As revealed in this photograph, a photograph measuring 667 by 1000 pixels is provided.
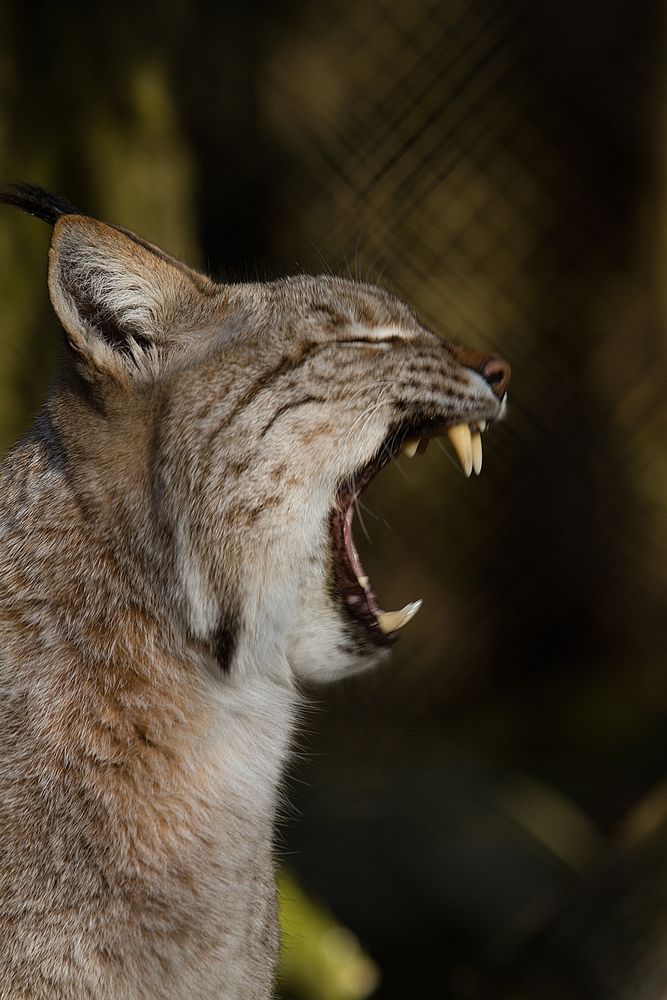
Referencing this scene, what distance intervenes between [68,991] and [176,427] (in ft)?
2.55

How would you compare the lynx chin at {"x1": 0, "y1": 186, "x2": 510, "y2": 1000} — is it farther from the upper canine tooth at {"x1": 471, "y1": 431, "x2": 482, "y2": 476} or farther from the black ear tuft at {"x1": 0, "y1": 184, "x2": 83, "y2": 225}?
the upper canine tooth at {"x1": 471, "y1": 431, "x2": 482, "y2": 476}

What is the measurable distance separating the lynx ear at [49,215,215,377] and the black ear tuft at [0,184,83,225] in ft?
0.40

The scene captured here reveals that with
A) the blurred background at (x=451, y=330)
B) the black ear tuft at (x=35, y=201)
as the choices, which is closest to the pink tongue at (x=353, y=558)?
the black ear tuft at (x=35, y=201)

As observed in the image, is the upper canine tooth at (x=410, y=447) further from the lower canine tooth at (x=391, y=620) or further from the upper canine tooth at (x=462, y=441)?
the lower canine tooth at (x=391, y=620)

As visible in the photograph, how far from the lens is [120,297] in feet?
5.59

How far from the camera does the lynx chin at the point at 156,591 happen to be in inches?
65.4

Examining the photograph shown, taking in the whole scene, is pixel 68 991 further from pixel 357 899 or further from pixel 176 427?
pixel 357 899

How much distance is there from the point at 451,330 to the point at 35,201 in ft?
7.59

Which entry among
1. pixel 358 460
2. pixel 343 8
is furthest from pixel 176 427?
pixel 343 8

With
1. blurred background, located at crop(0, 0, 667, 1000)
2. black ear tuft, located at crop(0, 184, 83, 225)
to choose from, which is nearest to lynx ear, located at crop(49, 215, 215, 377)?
black ear tuft, located at crop(0, 184, 83, 225)

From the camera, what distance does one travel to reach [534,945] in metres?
3.05

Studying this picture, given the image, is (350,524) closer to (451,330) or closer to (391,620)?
(391,620)

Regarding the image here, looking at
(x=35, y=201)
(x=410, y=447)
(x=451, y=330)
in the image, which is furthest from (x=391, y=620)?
(x=451, y=330)

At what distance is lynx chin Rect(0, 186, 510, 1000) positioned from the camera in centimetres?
166
